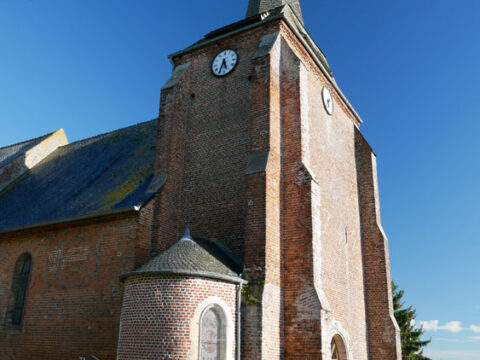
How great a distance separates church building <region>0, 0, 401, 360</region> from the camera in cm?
1101

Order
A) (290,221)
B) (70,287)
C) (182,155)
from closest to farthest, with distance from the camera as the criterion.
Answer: (290,221), (70,287), (182,155)

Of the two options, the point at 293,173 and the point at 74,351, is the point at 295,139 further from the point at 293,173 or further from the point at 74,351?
the point at 74,351

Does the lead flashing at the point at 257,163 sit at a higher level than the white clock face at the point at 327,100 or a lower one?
lower

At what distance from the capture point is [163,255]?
37.6ft

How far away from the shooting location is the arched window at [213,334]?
10422mm

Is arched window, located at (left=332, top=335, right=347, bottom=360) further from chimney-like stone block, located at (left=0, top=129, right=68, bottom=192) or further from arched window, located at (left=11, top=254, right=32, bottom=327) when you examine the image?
chimney-like stone block, located at (left=0, top=129, right=68, bottom=192)

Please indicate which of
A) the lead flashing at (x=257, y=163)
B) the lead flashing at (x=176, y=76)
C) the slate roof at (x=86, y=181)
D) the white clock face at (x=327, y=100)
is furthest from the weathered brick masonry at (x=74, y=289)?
the white clock face at (x=327, y=100)

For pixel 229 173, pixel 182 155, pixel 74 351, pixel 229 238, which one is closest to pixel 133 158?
pixel 182 155

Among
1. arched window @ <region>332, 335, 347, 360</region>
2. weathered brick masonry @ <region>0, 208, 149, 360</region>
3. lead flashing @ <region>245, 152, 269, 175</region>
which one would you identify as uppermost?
lead flashing @ <region>245, 152, 269, 175</region>

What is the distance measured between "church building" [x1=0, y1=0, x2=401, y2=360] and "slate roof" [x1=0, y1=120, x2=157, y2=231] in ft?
0.36

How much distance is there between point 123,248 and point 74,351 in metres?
3.31

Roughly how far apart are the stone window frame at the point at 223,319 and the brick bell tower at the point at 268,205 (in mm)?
48

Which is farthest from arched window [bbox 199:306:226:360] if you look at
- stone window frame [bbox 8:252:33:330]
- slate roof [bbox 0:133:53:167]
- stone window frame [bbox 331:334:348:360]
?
slate roof [bbox 0:133:53:167]

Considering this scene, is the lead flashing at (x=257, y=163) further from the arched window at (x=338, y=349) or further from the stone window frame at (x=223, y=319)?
the arched window at (x=338, y=349)
